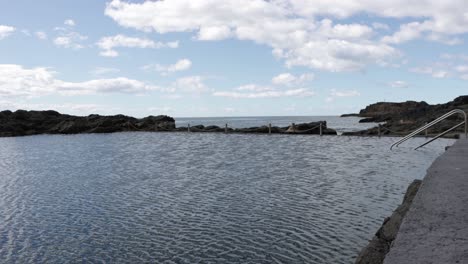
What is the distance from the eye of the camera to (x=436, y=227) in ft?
14.6

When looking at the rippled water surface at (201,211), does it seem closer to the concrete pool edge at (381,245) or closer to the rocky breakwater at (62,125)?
the concrete pool edge at (381,245)

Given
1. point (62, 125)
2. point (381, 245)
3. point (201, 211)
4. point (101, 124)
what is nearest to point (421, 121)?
point (201, 211)

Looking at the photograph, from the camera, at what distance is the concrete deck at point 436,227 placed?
3.64 meters

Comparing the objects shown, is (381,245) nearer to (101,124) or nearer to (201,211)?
(201,211)

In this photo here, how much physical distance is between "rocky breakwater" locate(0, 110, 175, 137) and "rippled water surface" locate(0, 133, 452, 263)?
38.5 metres

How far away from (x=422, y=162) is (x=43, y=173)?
17435 mm

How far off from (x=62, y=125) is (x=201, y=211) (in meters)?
58.0

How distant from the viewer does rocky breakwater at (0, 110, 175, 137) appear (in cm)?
5844

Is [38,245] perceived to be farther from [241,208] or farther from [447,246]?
[447,246]

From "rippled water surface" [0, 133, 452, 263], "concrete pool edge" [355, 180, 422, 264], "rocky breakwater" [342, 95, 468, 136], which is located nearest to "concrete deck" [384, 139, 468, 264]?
"concrete pool edge" [355, 180, 422, 264]

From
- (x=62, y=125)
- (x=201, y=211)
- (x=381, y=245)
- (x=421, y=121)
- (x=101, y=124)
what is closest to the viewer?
(x=381, y=245)

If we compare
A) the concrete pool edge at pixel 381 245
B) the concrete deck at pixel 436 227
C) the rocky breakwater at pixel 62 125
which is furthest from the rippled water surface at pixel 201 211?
the rocky breakwater at pixel 62 125

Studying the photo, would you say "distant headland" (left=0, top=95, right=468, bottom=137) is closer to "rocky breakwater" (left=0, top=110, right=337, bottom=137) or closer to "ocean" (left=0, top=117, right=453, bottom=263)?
"rocky breakwater" (left=0, top=110, right=337, bottom=137)

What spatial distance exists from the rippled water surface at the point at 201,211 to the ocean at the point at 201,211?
0.08 ft
